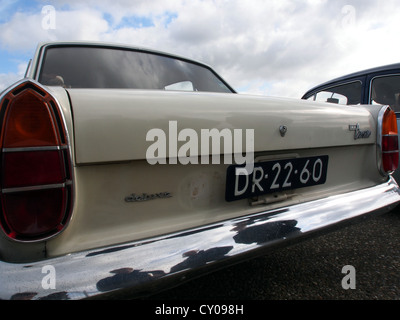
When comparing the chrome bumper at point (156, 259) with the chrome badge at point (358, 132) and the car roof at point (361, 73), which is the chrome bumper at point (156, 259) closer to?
the chrome badge at point (358, 132)

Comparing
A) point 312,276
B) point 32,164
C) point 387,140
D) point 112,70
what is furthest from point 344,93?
point 32,164

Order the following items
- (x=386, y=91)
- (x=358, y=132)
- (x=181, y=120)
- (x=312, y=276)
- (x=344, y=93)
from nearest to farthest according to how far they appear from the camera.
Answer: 1. (x=181, y=120)
2. (x=358, y=132)
3. (x=312, y=276)
4. (x=386, y=91)
5. (x=344, y=93)

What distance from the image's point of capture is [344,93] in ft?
12.9

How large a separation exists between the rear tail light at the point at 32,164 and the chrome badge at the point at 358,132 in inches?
62.2

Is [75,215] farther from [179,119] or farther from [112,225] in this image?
[179,119]

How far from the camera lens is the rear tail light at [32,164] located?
2.69 feet

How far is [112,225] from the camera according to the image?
39.8 inches

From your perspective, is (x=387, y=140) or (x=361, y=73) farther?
(x=361, y=73)

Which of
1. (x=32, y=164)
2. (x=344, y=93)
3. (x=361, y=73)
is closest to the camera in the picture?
(x=32, y=164)

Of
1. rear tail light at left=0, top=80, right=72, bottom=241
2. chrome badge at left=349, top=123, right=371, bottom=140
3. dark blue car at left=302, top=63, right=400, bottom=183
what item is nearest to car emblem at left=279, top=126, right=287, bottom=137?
chrome badge at left=349, top=123, right=371, bottom=140

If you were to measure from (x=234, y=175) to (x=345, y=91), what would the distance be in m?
3.50

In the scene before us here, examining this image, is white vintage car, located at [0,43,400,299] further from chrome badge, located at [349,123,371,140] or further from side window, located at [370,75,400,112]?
side window, located at [370,75,400,112]

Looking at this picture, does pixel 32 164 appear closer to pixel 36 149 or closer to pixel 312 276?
pixel 36 149

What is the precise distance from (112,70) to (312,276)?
199 cm
